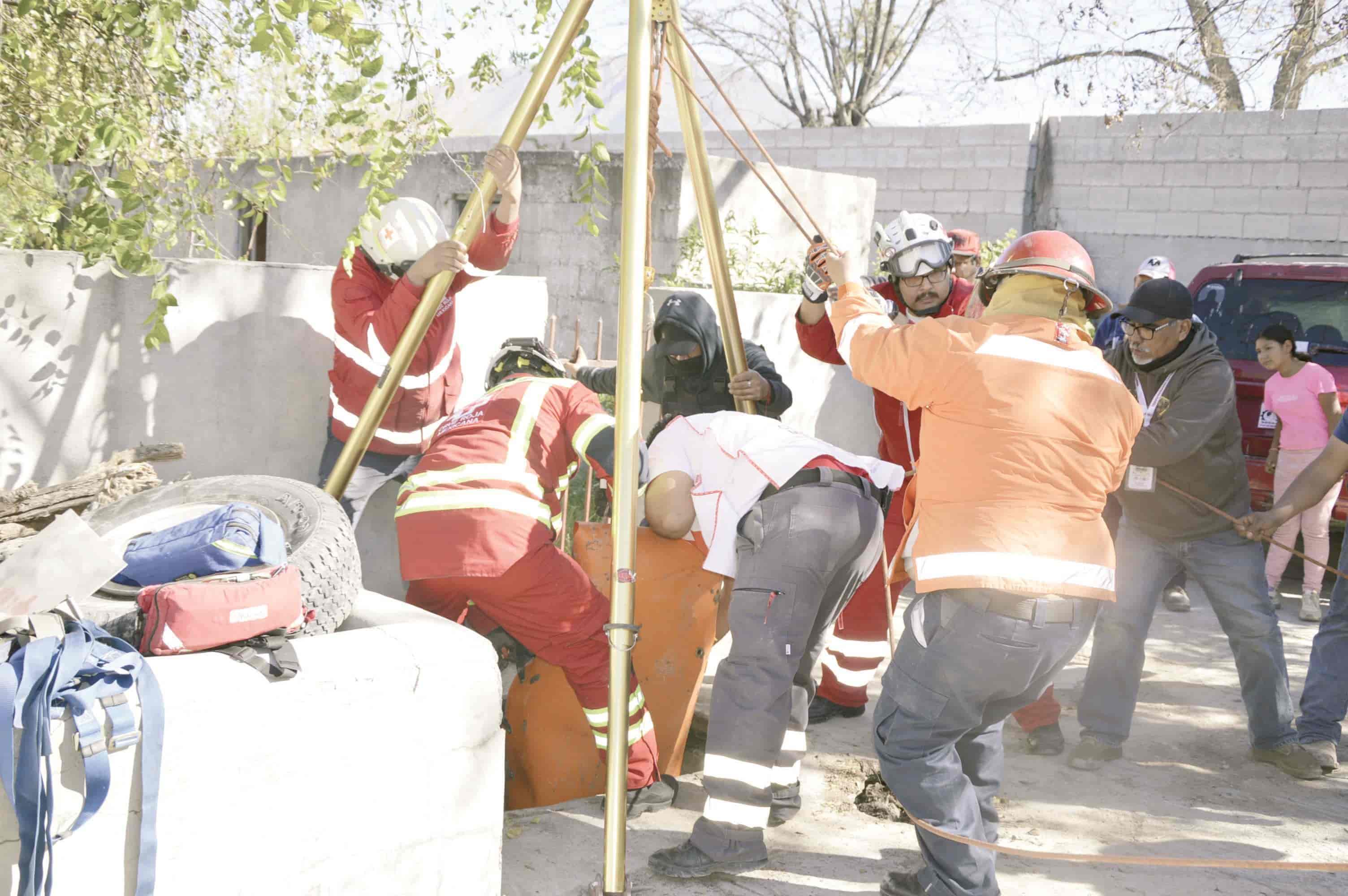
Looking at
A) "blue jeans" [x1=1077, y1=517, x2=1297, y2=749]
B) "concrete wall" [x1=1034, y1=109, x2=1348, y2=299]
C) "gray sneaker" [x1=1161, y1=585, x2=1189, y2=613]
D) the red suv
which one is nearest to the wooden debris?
"blue jeans" [x1=1077, y1=517, x2=1297, y2=749]

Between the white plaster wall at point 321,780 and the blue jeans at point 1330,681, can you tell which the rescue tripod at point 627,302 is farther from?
the blue jeans at point 1330,681

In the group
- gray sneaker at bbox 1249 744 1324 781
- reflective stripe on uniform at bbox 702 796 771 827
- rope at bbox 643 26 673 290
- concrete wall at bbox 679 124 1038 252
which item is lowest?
gray sneaker at bbox 1249 744 1324 781

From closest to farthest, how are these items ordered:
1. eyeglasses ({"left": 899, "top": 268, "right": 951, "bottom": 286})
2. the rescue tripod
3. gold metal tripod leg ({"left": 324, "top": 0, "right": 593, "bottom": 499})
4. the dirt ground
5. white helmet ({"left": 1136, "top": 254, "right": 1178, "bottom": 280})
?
1. the rescue tripod
2. the dirt ground
3. gold metal tripod leg ({"left": 324, "top": 0, "right": 593, "bottom": 499})
4. eyeglasses ({"left": 899, "top": 268, "right": 951, "bottom": 286})
5. white helmet ({"left": 1136, "top": 254, "right": 1178, "bottom": 280})

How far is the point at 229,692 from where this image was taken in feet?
8.04

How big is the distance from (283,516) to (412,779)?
117 cm

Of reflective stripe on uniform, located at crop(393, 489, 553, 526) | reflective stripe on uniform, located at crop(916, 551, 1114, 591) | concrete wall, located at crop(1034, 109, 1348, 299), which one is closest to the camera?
reflective stripe on uniform, located at crop(916, 551, 1114, 591)

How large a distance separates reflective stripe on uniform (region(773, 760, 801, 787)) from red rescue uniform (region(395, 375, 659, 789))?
435mm

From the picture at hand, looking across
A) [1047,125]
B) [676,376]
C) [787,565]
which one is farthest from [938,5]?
[787,565]

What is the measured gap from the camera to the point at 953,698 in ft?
9.70

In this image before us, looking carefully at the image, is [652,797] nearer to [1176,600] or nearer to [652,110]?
[652,110]

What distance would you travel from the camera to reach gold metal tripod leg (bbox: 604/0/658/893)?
312 cm

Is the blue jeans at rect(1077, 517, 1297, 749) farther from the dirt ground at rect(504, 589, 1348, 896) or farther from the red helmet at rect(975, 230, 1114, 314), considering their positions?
the red helmet at rect(975, 230, 1114, 314)

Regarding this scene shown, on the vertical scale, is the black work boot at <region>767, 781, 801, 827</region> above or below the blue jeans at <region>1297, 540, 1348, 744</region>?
below

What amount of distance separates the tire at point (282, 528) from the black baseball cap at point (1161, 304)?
312cm
